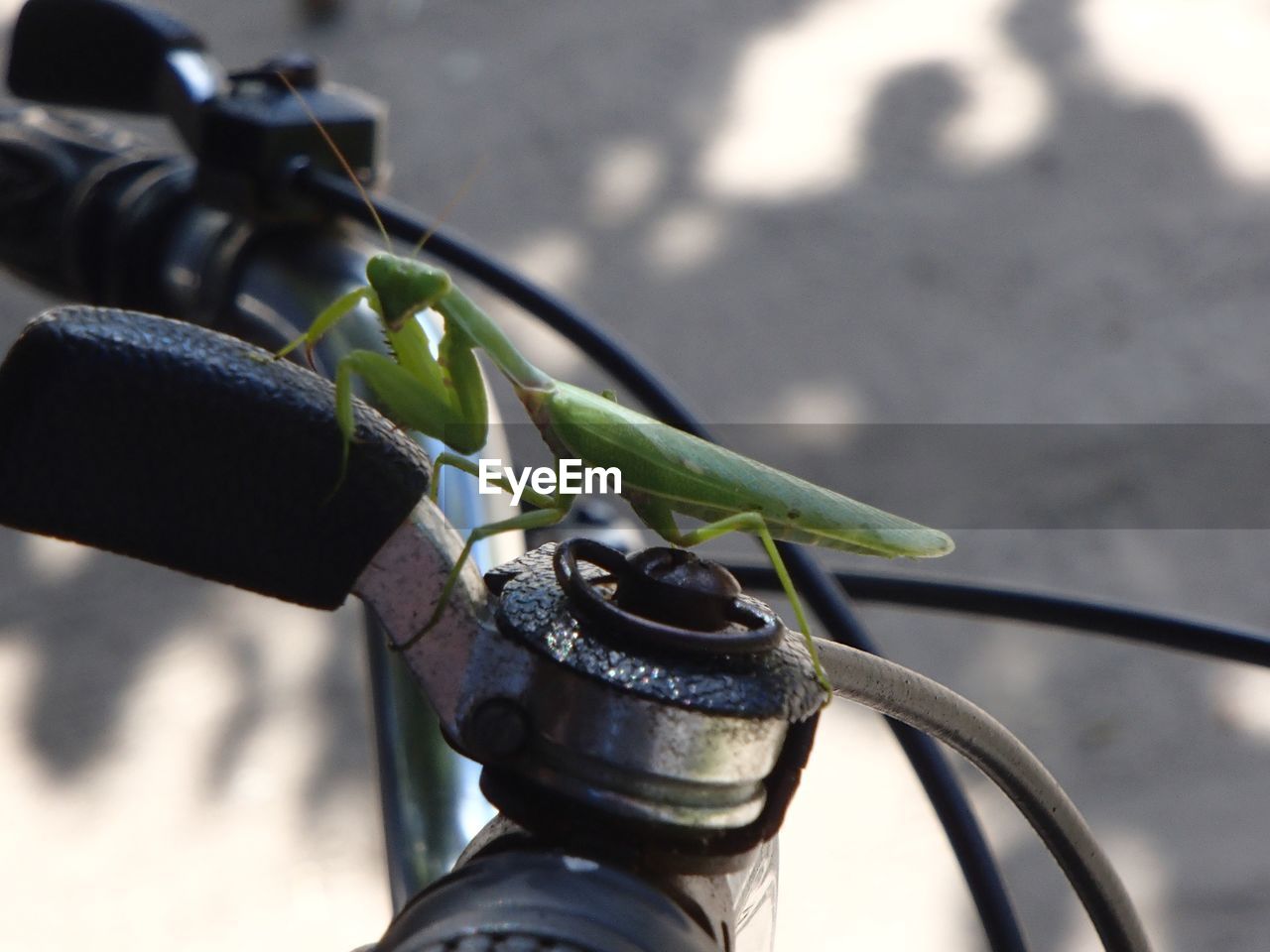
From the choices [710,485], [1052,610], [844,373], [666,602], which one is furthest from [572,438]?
[844,373]

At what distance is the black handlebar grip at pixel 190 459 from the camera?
0.29 meters

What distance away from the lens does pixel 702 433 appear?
1.94 feet

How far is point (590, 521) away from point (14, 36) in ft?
1.19

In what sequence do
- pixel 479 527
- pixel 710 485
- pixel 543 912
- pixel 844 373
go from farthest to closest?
pixel 844 373
pixel 710 485
pixel 479 527
pixel 543 912

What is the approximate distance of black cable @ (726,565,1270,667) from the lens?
1.82 feet

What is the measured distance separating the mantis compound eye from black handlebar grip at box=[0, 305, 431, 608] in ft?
0.15

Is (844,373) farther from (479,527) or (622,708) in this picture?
(622,708)

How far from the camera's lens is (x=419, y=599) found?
318 millimetres

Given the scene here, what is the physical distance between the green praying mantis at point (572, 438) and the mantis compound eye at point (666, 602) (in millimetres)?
156

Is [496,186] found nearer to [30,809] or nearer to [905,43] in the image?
[905,43]

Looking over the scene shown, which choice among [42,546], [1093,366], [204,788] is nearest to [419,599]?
[204,788]

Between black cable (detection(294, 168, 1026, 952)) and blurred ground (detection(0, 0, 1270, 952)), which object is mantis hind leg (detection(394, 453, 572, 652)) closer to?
black cable (detection(294, 168, 1026, 952))

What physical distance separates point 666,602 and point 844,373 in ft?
7.32

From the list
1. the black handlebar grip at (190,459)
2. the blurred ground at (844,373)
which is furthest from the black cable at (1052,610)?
the blurred ground at (844,373)
